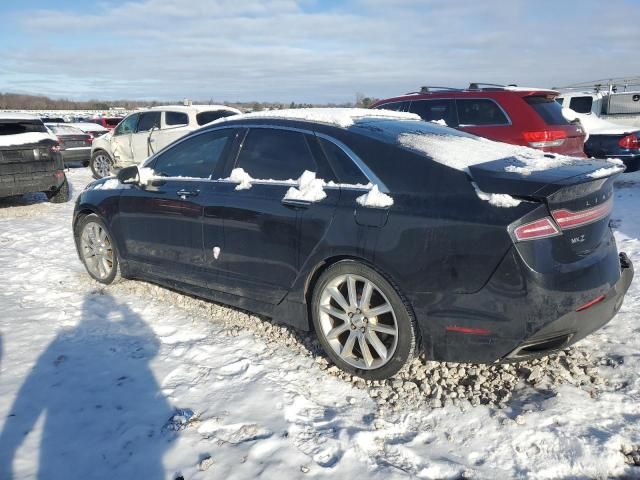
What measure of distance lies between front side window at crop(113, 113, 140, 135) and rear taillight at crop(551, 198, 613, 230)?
1137 centimetres

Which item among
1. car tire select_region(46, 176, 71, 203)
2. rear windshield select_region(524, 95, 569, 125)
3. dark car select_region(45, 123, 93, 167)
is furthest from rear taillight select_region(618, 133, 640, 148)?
dark car select_region(45, 123, 93, 167)

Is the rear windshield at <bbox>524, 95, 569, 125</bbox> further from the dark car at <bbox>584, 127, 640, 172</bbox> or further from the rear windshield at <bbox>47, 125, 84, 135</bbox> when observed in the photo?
the rear windshield at <bbox>47, 125, 84, 135</bbox>

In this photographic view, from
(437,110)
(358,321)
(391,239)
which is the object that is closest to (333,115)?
(391,239)

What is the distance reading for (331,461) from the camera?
260 centimetres

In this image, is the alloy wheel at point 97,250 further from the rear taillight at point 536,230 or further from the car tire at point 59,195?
the car tire at point 59,195

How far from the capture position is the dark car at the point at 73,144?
15.0 meters

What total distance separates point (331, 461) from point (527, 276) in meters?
1.36

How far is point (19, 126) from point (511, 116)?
806 cm

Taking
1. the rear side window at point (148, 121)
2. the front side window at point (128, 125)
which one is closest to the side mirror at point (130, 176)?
the rear side window at point (148, 121)

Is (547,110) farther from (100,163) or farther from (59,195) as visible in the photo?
(100,163)

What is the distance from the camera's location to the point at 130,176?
185 inches

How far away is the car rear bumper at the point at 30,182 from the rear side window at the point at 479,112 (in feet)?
23.0

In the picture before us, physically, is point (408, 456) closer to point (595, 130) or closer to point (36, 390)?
point (36, 390)

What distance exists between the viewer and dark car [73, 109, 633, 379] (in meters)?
2.75
